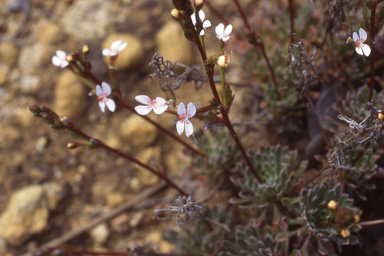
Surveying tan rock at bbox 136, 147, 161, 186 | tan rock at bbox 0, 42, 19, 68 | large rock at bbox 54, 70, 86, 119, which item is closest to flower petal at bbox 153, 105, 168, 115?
tan rock at bbox 136, 147, 161, 186

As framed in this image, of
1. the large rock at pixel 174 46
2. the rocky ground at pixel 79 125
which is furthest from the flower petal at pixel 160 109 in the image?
the large rock at pixel 174 46

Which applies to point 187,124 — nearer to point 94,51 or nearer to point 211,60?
point 211,60

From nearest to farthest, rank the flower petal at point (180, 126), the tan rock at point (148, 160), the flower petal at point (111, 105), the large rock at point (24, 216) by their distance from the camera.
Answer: the flower petal at point (180, 126), the flower petal at point (111, 105), the large rock at point (24, 216), the tan rock at point (148, 160)

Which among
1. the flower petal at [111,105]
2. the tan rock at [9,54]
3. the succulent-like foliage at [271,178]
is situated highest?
the tan rock at [9,54]

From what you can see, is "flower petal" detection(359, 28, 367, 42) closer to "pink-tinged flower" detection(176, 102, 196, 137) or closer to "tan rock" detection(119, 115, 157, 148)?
"pink-tinged flower" detection(176, 102, 196, 137)

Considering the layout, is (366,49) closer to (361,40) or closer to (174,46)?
(361,40)

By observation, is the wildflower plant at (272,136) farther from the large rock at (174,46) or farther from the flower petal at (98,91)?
the large rock at (174,46)
